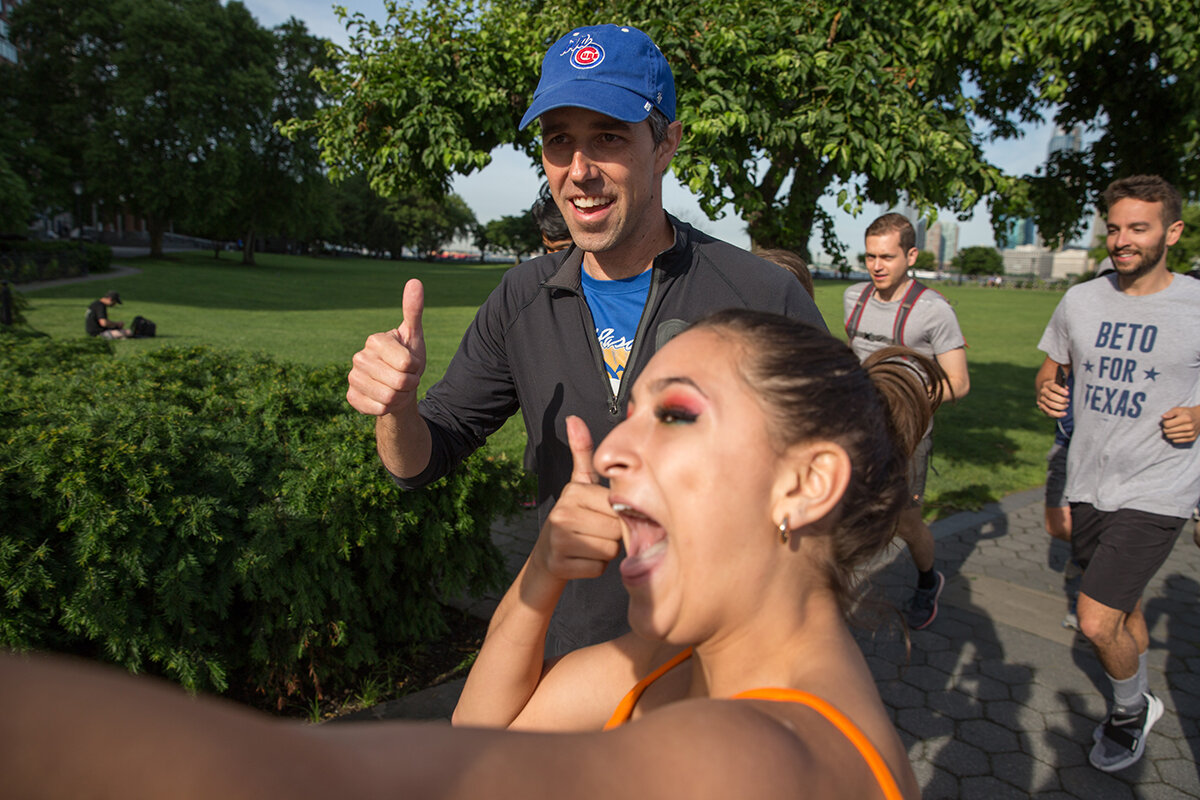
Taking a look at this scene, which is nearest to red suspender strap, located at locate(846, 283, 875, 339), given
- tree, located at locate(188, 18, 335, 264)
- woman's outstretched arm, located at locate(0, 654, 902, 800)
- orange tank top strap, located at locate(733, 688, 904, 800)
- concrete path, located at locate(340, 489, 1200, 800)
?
concrete path, located at locate(340, 489, 1200, 800)

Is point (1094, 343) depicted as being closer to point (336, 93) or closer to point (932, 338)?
point (932, 338)

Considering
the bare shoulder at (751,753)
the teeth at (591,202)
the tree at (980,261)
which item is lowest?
the bare shoulder at (751,753)

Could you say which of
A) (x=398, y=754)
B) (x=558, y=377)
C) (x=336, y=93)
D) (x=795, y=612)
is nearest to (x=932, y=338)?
(x=558, y=377)

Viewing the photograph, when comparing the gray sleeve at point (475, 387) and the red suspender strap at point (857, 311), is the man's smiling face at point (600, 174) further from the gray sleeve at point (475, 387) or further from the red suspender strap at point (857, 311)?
the red suspender strap at point (857, 311)

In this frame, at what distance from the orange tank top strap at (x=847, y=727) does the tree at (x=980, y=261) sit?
15729 centimetres

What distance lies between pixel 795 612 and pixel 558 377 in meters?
1.21

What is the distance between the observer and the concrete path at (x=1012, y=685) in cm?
379

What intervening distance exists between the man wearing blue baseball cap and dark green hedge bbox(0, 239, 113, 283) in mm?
30609

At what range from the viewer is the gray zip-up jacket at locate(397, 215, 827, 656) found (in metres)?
2.38

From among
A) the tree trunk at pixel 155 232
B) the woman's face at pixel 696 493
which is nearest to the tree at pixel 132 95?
the tree trunk at pixel 155 232

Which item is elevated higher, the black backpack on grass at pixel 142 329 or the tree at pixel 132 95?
the tree at pixel 132 95

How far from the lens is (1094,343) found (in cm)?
421

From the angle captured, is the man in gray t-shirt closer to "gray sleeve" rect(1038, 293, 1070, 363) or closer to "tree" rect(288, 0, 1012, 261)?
"gray sleeve" rect(1038, 293, 1070, 363)

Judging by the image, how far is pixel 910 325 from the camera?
5309 mm
